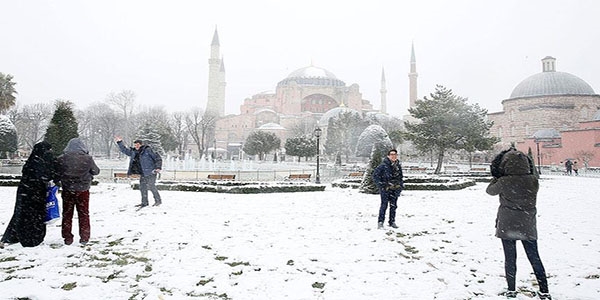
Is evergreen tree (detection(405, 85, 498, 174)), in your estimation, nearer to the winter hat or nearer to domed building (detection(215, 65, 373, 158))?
the winter hat

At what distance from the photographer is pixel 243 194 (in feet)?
36.1

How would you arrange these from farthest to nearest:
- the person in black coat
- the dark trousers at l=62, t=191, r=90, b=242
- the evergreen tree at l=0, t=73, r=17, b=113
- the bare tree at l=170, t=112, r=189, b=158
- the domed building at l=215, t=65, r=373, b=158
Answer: the domed building at l=215, t=65, r=373, b=158
the bare tree at l=170, t=112, r=189, b=158
the evergreen tree at l=0, t=73, r=17, b=113
the dark trousers at l=62, t=191, r=90, b=242
the person in black coat

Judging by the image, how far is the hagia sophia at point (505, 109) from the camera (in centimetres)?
3738

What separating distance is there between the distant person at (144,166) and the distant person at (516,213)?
660 cm

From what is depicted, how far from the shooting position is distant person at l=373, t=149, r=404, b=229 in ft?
21.1

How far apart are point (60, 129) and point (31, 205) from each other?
11.2 meters

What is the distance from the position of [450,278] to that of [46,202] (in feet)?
17.3

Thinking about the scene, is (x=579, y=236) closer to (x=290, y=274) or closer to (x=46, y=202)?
(x=290, y=274)

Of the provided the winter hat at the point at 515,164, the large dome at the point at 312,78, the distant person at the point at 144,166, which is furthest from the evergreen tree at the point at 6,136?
the large dome at the point at 312,78

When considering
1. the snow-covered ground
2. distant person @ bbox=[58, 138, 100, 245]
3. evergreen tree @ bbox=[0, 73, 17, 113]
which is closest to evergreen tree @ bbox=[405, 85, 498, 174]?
the snow-covered ground

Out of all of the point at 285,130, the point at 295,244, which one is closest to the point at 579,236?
the point at 295,244

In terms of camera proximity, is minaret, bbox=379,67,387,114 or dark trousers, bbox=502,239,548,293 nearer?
dark trousers, bbox=502,239,548,293

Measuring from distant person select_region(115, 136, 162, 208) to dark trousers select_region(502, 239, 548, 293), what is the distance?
6693 mm

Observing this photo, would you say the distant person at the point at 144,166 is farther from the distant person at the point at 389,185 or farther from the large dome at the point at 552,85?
the large dome at the point at 552,85
